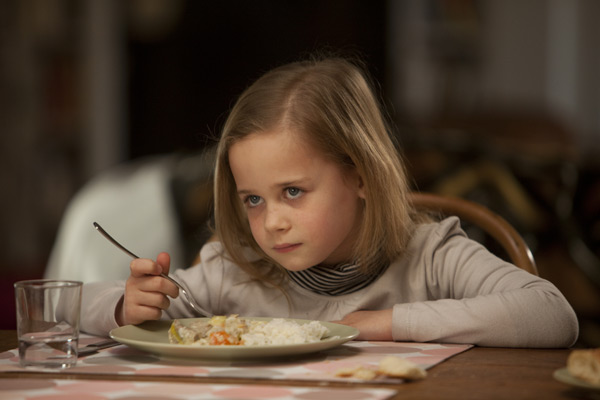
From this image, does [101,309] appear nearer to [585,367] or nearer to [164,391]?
[164,391]

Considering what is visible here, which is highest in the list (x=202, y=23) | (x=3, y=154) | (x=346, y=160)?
(x=202, y=23)

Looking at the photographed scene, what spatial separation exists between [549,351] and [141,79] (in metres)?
5.08

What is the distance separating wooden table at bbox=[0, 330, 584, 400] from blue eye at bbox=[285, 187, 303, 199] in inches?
14.6

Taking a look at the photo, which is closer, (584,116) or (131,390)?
(131,390)

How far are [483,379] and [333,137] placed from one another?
1.83 feet

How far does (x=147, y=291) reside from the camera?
115cm

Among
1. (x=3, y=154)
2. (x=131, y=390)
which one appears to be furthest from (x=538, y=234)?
(x=3, y=154)

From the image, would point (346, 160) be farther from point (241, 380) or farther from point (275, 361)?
point (241, 380)

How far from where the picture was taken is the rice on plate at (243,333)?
3.20 feet

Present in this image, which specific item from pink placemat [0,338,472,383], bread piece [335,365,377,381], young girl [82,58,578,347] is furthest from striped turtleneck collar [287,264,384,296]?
bread piece [335,365,377,381]

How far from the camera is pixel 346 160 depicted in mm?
1331

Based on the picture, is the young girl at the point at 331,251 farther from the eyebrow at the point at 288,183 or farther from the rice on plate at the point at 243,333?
the rice on plate at the point at 243,333

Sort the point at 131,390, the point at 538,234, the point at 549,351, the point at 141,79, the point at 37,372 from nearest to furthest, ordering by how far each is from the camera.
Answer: the point at 131,390 < the point at 37,372 < the point at 549,351 < the point at 538,234 < the point at 141,79

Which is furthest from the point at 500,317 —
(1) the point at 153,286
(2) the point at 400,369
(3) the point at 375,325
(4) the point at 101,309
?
(4) the point at 101,309
